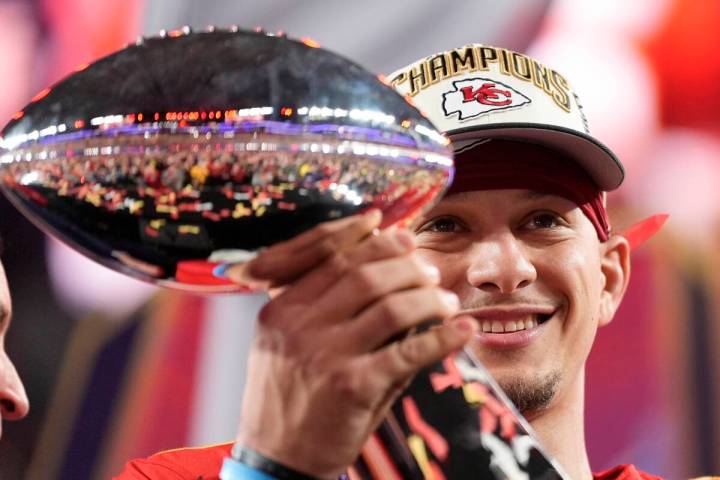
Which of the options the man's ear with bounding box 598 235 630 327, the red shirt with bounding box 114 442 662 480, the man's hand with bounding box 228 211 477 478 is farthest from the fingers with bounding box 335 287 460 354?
the man's ear with bounding box 598 235 630 327

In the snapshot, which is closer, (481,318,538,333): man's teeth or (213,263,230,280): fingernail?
(213,263,230,280): fingernail

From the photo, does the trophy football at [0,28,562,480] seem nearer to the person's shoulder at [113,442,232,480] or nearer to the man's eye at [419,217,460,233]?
the man's eye at [419,217,460,233]

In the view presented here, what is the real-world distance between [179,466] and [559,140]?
695 mm

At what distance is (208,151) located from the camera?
2.01ft

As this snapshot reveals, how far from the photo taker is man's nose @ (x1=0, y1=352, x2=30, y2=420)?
3.34 ft

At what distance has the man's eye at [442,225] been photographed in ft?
4.44

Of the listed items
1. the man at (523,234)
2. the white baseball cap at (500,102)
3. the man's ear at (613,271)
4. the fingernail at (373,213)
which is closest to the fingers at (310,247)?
the fingernail at (373,213)

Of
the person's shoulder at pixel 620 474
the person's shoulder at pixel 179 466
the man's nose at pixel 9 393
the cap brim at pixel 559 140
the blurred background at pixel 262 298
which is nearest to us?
the man's nose at pixel 9 393

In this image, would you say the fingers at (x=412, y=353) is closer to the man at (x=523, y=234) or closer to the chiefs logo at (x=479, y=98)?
the man at (x=523, y=234)

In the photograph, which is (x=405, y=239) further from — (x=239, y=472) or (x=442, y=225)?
(x=442, y=225)

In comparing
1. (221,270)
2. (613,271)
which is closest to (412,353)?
(221,270)

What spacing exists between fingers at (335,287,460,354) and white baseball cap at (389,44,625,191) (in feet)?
2.16

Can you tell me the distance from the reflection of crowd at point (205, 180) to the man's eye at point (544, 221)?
763mm

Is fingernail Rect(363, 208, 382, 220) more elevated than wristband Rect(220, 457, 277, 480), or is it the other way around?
fingernail Rect(363, 208, 382, 220)
